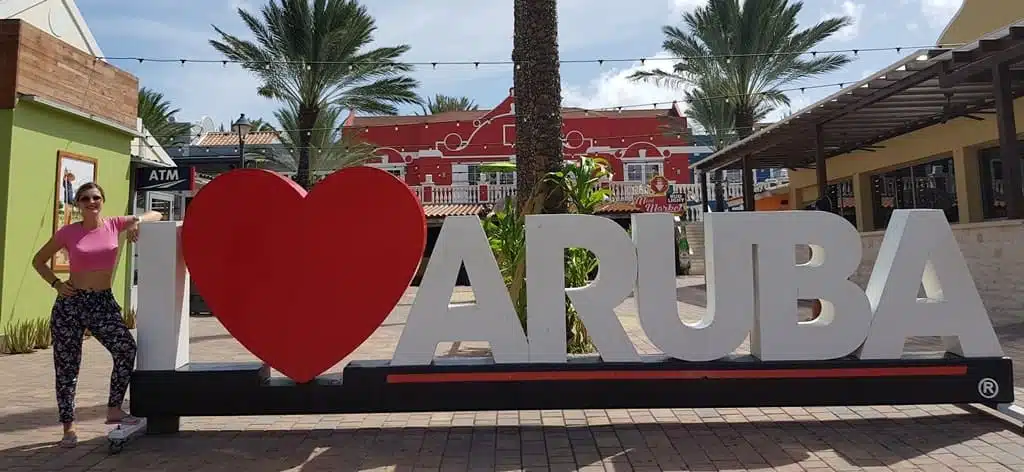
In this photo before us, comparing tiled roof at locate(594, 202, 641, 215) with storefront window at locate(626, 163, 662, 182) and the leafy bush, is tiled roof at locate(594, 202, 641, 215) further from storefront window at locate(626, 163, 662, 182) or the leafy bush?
the leafy bush

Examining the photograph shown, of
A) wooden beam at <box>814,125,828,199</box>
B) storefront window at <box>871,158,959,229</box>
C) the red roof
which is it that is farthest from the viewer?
the red roof

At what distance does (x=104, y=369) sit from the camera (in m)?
6.98

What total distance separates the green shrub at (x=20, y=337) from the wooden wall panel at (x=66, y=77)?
2.79 m

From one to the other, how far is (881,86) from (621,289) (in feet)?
25.1

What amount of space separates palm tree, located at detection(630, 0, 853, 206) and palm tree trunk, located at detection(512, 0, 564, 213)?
41.9 ft

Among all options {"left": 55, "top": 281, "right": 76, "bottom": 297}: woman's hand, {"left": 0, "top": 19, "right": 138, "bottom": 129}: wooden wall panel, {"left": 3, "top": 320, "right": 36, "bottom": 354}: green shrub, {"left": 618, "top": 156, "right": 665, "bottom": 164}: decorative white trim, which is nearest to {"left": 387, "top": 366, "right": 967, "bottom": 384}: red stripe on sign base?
{"left": 55, "top": 281, "right": 76, "bottom": 297}: woman's hand

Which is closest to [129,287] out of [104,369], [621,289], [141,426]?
[104,369]

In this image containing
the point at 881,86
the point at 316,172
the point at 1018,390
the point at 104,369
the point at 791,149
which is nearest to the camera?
the point at 1018,390

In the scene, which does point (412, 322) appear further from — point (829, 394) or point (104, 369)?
point (104, 369)

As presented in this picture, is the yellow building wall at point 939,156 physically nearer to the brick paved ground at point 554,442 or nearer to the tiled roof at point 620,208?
the tiled roof at point 620,208

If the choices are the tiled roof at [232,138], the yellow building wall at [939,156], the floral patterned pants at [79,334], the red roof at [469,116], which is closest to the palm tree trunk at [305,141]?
the red roof at [469,116]

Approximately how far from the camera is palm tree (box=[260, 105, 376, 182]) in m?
20.5

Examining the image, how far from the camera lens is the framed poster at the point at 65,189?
882cm

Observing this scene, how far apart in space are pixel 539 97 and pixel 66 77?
708 cm
